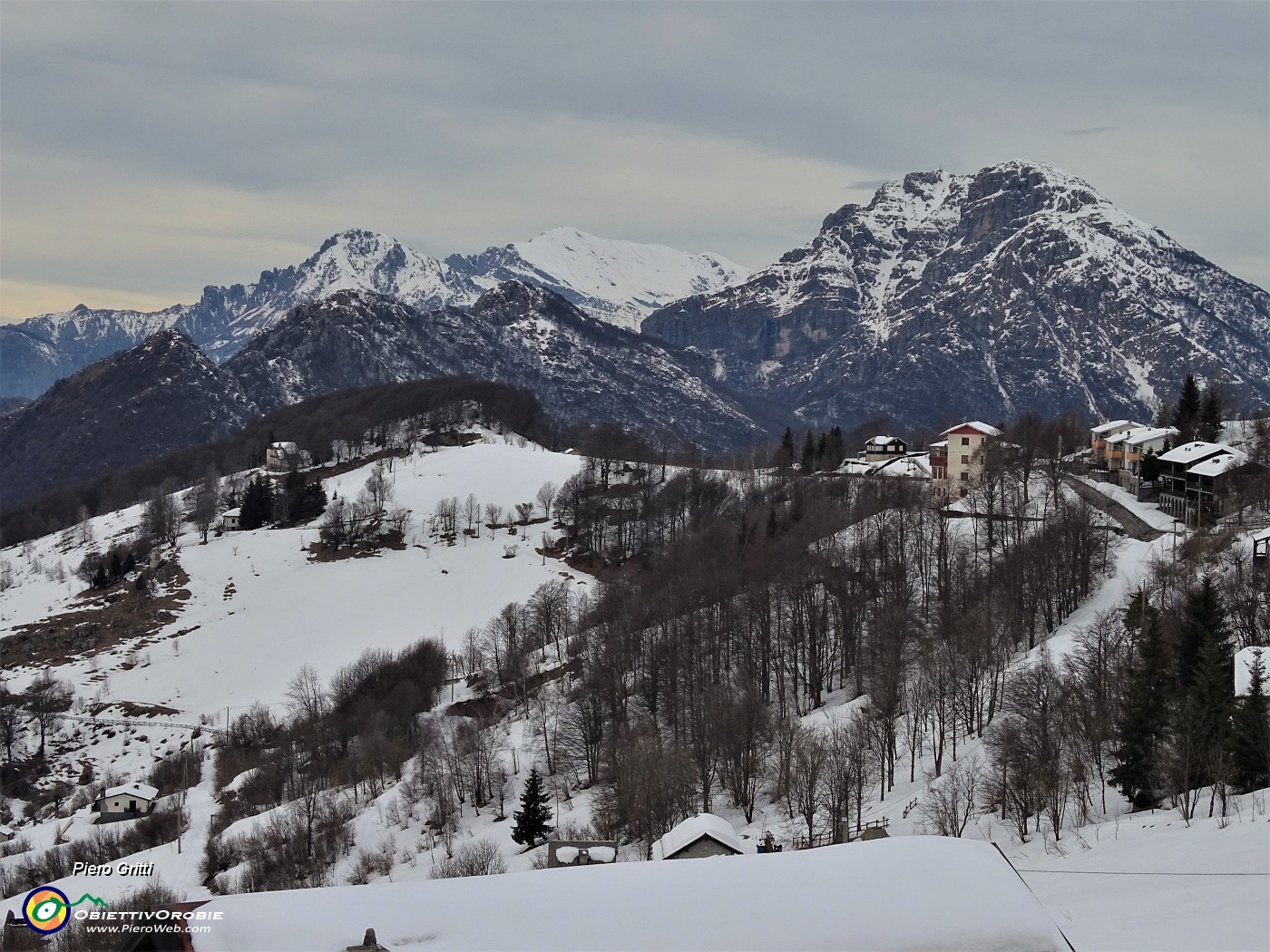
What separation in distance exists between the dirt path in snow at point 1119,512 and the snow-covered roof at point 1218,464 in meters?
5.36

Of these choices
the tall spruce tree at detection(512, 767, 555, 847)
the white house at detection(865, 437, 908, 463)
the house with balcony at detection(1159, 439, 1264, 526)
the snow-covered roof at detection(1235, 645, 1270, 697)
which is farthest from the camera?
the white house at detection(865, 437, 908, 463)

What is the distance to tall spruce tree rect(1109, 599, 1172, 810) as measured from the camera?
42844 millimetres

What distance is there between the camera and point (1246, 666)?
44.5 metres

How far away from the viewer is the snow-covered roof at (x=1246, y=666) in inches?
1718

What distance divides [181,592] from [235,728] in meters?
40.9

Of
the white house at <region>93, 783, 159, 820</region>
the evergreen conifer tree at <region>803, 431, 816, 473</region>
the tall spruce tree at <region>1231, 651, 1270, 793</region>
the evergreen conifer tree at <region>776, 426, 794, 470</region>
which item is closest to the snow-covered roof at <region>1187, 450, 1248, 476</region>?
the tall spruce tree at <region>1231, 651, 1270, 793</region>

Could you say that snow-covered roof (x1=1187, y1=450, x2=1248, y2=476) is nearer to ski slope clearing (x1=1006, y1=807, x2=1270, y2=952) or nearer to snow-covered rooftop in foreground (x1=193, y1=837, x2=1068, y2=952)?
ski slope clearing (x1=1006, y1=807, x2=1270, y2=952)

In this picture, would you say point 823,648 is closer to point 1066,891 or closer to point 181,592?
point 1066,891

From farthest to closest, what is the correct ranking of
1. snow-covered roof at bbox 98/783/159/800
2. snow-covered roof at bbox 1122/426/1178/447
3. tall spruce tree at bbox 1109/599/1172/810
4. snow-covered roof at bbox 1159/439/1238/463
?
snow-covered roof at bbox 1122/426/1178/447 → snow-covered roof at bbox 1159/439/1238/463 → snow-covered roof at bbox 98/783/159/800 → tall spruce tree at bbox 1109/599/1172/810

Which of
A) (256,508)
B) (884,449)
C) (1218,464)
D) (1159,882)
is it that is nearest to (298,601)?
(256,508)

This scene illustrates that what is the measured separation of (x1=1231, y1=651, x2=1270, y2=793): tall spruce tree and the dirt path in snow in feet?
138

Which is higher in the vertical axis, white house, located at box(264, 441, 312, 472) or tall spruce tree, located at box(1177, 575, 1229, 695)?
white house, located at box(264, 441, 312, 472)

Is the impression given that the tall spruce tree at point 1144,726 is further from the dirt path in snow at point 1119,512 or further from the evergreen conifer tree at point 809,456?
the evergreen conifer tree at point 809,456

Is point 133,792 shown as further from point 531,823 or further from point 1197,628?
point 1197,628
